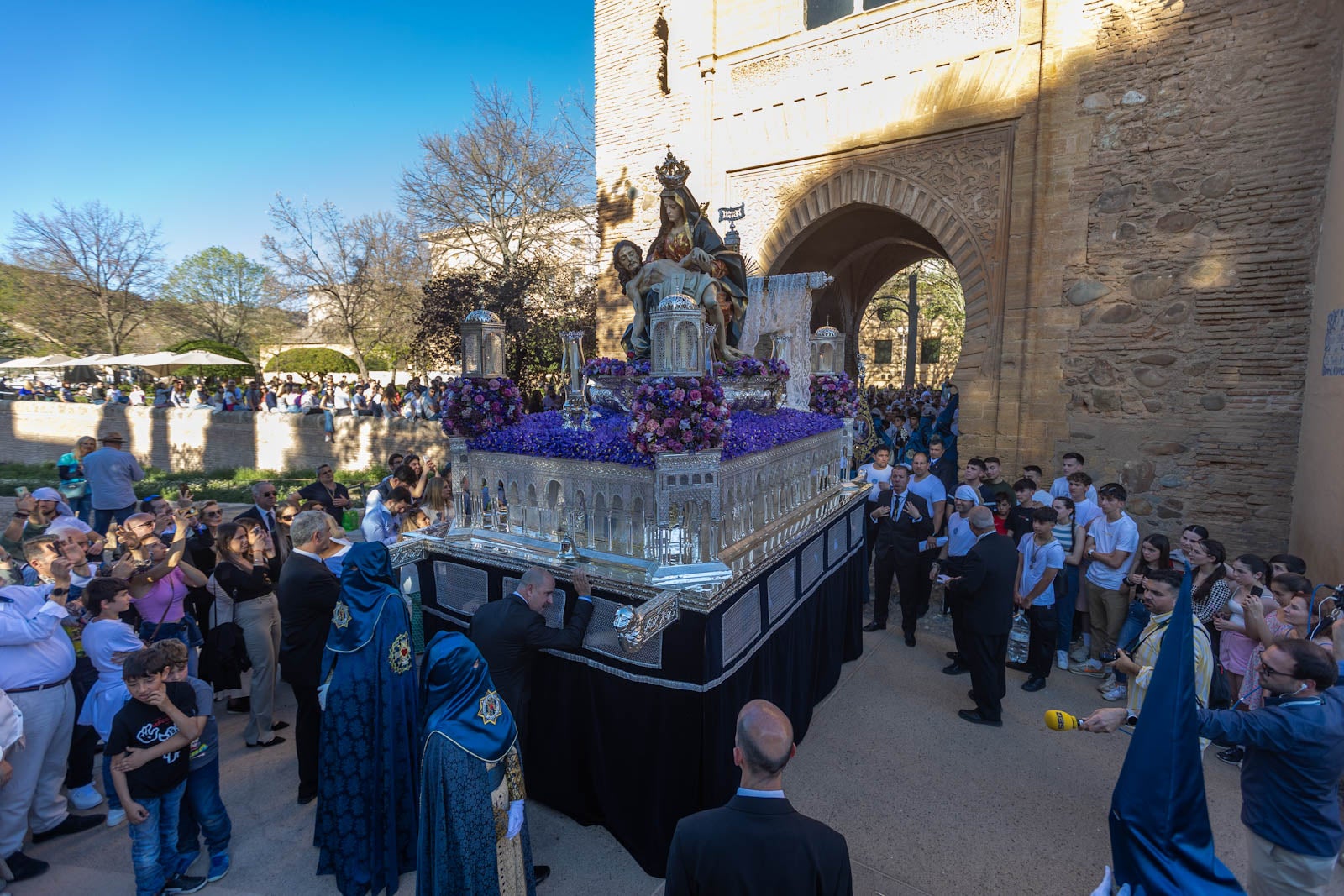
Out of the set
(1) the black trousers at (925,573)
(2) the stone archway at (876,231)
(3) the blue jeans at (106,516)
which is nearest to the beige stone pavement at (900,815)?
(1) the black trousers at (925,573)

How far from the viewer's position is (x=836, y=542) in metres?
6.06

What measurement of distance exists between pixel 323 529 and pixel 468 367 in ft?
6.58

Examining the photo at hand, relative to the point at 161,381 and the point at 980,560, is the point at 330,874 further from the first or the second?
the point at 161,381

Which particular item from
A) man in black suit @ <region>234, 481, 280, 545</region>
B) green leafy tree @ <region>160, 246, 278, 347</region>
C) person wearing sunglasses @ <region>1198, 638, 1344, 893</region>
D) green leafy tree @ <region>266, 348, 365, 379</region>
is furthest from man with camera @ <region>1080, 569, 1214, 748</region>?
green leafy tree @ <region>160, 246, 278, 347</region>

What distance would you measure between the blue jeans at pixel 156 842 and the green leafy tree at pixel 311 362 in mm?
28586

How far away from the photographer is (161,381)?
90.0ft

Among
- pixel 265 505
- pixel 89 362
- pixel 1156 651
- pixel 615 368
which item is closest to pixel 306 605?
pixel 265 505

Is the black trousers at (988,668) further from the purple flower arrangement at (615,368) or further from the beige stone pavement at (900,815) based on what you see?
the purple flower arrangement at (615,368)

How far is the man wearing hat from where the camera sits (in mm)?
8535

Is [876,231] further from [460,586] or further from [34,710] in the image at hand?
[34,710]

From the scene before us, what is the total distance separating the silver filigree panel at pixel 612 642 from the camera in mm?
3520

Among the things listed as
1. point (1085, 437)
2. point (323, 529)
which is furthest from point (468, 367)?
point (1085, 437)

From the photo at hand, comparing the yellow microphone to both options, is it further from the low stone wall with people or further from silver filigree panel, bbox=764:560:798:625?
the low stone wall with people

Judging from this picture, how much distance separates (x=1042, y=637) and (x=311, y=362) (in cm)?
3128
